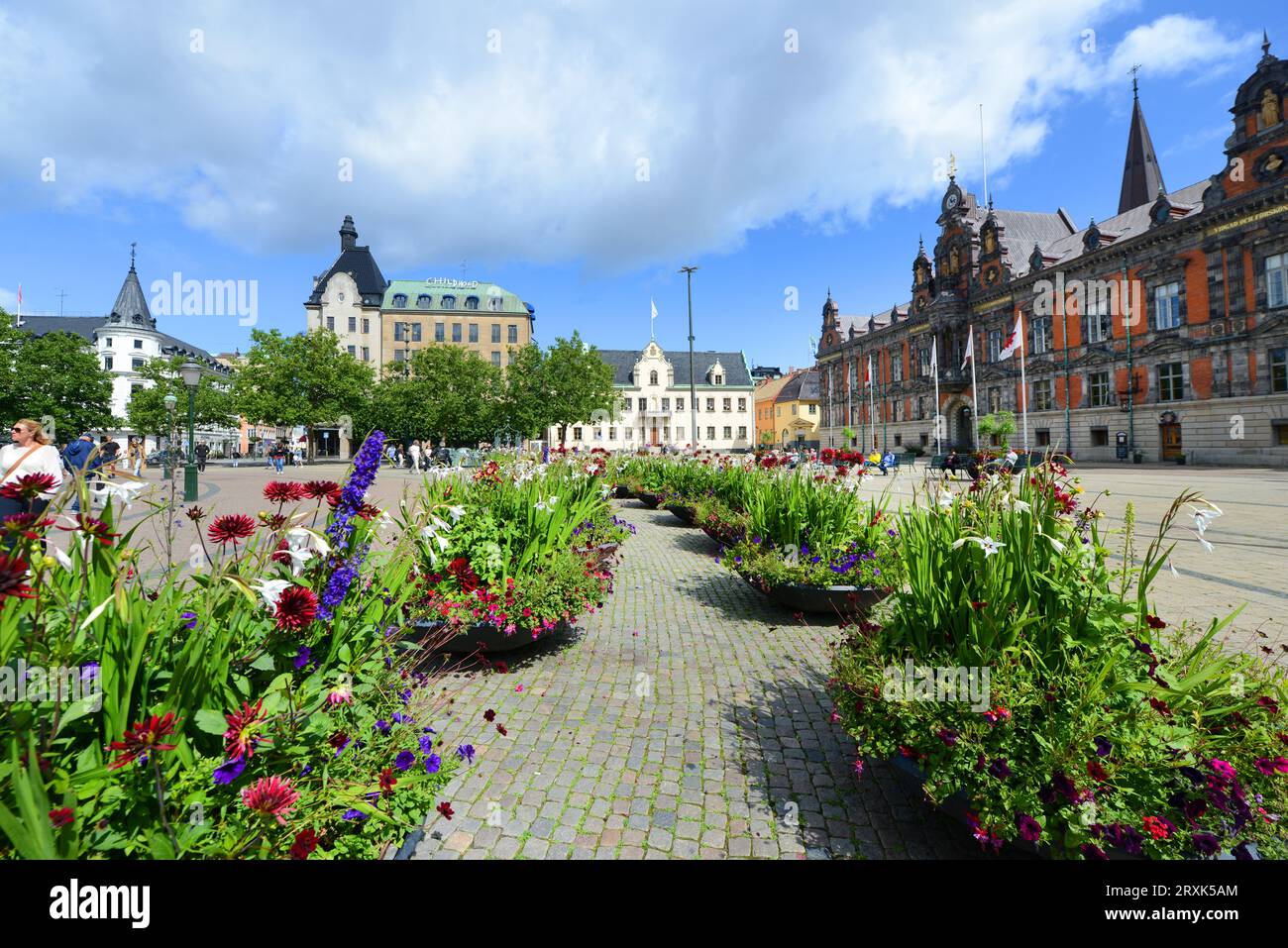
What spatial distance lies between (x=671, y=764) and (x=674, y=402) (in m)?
76.2

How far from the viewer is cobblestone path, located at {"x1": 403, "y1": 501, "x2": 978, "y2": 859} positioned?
262 cm

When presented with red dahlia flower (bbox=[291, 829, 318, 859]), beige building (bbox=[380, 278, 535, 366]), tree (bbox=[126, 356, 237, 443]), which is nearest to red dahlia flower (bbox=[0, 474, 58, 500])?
red dahlia flower (bbox=[291, 829, 318, 859])

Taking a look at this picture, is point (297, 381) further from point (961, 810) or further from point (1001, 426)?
point (961, 810)

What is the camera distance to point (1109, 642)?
2.48 metres

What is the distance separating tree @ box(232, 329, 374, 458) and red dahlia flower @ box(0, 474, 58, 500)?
2043 inches

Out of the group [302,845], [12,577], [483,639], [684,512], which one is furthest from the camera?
[684,512]

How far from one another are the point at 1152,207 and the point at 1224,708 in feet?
156

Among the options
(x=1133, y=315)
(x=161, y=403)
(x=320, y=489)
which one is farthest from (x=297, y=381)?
(x=1133, y=315)

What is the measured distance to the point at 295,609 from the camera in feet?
5.79

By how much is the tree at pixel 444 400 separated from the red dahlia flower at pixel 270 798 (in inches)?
1874

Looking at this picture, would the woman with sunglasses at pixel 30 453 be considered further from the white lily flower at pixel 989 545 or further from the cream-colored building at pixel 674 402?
the cream-colored building at pixel 674 402
